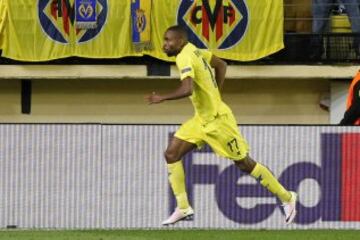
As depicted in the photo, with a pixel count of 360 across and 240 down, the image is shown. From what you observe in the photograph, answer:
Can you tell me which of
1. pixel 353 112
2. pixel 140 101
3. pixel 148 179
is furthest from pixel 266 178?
pixel 140 101

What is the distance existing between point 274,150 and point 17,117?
257 inches

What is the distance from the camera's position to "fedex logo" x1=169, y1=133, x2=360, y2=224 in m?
11.1

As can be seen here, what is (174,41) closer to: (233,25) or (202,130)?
(202,130)

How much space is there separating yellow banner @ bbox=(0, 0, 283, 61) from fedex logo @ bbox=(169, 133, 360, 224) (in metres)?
4.48

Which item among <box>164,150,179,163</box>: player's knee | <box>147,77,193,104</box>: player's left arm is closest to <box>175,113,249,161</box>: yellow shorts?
<box>164,150,179,163</box>: player's knee

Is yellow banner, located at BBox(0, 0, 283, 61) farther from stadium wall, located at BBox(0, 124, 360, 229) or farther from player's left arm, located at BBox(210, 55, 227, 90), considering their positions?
player's left arm, located at BBox(210, 55, 227, 90)

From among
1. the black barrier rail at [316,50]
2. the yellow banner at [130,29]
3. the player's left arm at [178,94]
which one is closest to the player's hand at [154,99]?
the player's left arm at [178,94]

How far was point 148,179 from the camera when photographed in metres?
11.2

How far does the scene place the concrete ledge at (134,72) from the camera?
15.6 m

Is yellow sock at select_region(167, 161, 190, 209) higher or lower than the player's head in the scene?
lower

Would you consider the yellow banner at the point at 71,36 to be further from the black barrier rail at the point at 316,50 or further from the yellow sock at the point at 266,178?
the yellow sock at the point at 266,178

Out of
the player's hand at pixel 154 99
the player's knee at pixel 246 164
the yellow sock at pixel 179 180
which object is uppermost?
the player's hand at pixel 154 99

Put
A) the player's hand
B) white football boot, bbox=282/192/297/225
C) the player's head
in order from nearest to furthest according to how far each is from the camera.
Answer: the player's hand → the player's head → white football boot, bbox=282/192/297/225

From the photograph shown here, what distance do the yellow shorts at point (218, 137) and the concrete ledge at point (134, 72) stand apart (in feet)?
19.3
